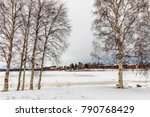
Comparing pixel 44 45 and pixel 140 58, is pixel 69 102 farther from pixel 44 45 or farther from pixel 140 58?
pixel 44 45

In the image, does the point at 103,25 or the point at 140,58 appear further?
the point at 103,25

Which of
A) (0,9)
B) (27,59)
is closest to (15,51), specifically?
(27,59)

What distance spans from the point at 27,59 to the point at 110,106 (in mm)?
12996

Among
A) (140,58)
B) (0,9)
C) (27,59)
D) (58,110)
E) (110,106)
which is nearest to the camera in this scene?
(58,110)

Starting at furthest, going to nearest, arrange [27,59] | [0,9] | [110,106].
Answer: [27,59] → [0,9] → [110,106]

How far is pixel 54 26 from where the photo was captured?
79.4 ft

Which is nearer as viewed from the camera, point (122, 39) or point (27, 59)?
point (122, 39)

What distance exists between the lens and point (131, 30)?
20.9 meters

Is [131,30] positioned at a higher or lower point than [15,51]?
higher

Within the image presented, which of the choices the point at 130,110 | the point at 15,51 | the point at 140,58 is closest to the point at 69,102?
the point at 130,110

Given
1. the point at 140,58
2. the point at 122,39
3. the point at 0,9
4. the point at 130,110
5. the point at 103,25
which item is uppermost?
the point at 0,9

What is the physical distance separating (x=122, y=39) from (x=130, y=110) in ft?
32.9

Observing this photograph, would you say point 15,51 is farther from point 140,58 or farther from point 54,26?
point 140,58

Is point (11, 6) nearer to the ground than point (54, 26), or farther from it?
farther from it
